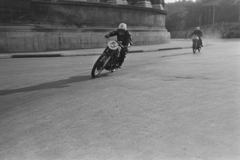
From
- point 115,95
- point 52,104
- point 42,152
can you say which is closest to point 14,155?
point 42,152

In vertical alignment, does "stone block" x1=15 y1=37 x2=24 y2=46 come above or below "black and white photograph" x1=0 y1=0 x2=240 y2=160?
above

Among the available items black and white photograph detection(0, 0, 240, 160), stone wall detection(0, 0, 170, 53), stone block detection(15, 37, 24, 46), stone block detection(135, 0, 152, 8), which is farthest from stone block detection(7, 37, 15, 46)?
stone block detection(135, 0, 152, 8)

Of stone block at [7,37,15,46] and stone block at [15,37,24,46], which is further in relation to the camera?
stone block at [15,37,24,46]

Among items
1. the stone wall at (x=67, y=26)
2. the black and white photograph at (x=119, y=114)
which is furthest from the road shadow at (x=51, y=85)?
the stone wall at (x=67, y=26)

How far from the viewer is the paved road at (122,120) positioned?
9.30 feet

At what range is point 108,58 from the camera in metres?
7.83

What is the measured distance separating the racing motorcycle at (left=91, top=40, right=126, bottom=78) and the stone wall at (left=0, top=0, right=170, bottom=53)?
389 inches

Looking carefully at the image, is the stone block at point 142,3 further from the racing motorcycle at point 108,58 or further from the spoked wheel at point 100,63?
the spoked wheel at point 100,63

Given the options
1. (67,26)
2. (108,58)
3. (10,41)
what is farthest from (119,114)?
(67,26)

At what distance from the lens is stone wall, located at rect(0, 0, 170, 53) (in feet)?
53.0

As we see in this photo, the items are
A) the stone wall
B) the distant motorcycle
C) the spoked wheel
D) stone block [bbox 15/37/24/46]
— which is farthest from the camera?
the stone wall

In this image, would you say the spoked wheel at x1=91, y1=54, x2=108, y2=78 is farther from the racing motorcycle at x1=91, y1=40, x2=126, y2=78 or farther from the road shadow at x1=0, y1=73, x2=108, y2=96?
Answer: the road shadow at x1=0, y1=73, x2=108, y2=96

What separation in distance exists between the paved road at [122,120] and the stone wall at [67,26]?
410 inches

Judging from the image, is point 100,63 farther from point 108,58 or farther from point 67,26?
point 67,26
